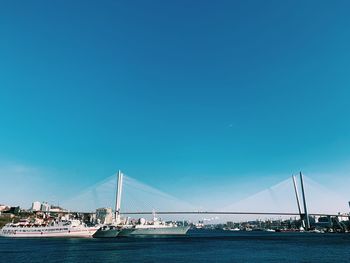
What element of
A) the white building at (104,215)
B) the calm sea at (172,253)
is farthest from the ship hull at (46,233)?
the white building at (104,215)

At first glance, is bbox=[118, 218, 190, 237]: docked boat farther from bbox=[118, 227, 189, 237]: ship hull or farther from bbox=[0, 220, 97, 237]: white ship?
bbox=[0, 220, 97, 237]: white ship

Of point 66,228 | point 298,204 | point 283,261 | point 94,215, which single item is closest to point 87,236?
point 66,228

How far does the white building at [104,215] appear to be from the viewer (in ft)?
453

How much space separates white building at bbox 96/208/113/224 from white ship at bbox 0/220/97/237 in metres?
35.6

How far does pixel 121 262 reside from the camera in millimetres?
36688

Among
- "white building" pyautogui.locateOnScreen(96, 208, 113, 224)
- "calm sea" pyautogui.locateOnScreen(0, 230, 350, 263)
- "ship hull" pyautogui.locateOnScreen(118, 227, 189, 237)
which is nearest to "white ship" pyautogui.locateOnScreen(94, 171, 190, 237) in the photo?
"ship hull" pyautogui.locateOnScreen(118, 227, 189, 237)

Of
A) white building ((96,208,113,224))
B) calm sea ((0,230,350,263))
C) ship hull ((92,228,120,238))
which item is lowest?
calm sea ((0,230,350,263))

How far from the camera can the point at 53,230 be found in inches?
3866

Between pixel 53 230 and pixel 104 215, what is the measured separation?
1738 inches

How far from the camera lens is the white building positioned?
13802cm

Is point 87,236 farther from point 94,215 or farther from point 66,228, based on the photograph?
point 94,215

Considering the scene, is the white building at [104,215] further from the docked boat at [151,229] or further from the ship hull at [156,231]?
the ship hull at [156,231]

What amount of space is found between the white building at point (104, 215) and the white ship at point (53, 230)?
35.6 metres

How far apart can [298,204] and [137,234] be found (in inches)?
2977
